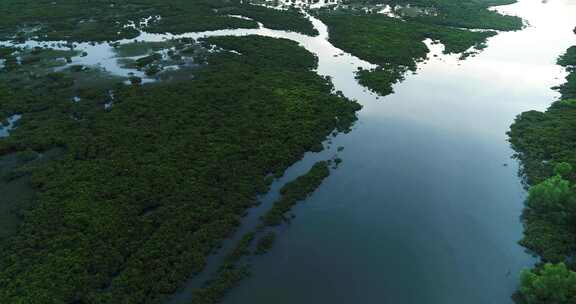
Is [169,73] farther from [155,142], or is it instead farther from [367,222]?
[367,222]

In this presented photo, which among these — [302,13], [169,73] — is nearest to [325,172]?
[169,73]

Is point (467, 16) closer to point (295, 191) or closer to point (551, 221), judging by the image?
point (551, 221)

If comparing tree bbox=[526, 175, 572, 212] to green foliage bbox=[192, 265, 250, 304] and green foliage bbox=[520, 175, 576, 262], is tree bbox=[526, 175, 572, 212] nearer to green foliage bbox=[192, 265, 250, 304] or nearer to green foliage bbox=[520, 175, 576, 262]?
green foliage bbox=[520, 175, 576, 262]

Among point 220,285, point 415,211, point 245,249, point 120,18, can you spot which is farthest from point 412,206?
point 120,18

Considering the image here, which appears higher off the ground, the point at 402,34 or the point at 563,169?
the point at 402,34

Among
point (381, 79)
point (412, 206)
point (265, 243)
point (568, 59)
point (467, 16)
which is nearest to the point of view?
point (265, 243)
